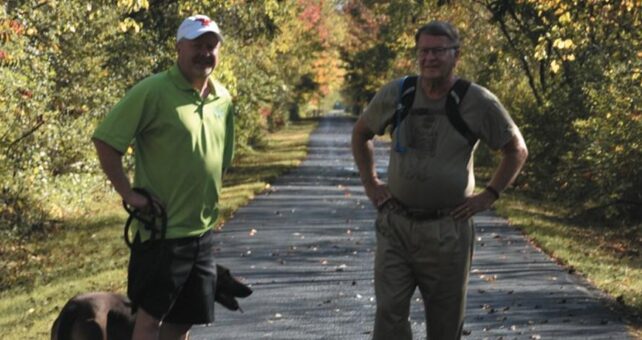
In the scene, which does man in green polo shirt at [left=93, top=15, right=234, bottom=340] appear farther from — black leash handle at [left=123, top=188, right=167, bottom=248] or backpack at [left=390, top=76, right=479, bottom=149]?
backpack at [left=390, top=76, right=479, bottom=149]

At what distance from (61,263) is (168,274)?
10.7 meters

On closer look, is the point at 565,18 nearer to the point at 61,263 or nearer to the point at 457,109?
the point at 457,109

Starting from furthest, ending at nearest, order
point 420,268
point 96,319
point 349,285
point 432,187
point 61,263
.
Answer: point 61,263
point 349,285
point 96,319
point 420,268
point 432,187

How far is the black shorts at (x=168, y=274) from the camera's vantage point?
212 inches

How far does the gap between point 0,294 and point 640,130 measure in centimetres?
868

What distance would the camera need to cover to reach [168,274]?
5.41 meters

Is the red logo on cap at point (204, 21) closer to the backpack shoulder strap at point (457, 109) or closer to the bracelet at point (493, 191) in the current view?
the backpack shoulder strap at point (457, 109)

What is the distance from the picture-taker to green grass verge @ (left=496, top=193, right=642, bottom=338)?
11.3m

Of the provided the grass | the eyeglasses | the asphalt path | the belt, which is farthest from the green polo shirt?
the grass

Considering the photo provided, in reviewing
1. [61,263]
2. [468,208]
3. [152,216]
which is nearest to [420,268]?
[468,208]

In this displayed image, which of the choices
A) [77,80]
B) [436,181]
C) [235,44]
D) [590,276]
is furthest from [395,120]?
[235,44]

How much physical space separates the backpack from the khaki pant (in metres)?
0.41

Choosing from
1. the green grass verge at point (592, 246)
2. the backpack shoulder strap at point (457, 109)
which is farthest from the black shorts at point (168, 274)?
the green grass verge at point (592, 246)

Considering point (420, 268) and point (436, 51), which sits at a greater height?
point (436, 51)
